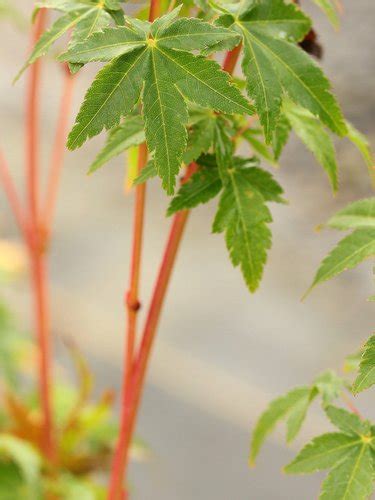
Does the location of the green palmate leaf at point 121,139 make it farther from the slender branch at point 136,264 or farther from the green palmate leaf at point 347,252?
the green palmate leaf at point 347,252

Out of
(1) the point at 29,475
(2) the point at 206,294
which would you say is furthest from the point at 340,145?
(2) the point at 206,294

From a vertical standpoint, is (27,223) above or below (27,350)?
below

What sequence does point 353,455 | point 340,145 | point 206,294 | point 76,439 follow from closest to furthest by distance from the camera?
point 353,455
point 340,145
point 76,439
point 206,294

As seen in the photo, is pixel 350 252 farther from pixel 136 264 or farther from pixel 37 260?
pixel 37 260

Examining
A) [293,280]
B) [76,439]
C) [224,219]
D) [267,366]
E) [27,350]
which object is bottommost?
[224,219]

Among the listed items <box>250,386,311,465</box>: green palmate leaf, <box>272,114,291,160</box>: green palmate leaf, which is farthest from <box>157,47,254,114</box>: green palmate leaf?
<box>250,386,311,465</box>: green palmate leaf

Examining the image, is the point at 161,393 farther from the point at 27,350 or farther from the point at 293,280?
the point at 27,350

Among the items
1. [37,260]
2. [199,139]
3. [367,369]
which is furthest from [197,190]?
[37,260]

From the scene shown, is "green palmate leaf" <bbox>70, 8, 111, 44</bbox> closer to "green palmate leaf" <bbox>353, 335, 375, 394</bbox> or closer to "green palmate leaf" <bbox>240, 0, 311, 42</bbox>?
"green palmate leaf" <bbox>240, 0, 311, 42</bbox>

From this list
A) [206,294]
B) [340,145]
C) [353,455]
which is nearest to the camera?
[353,455]
